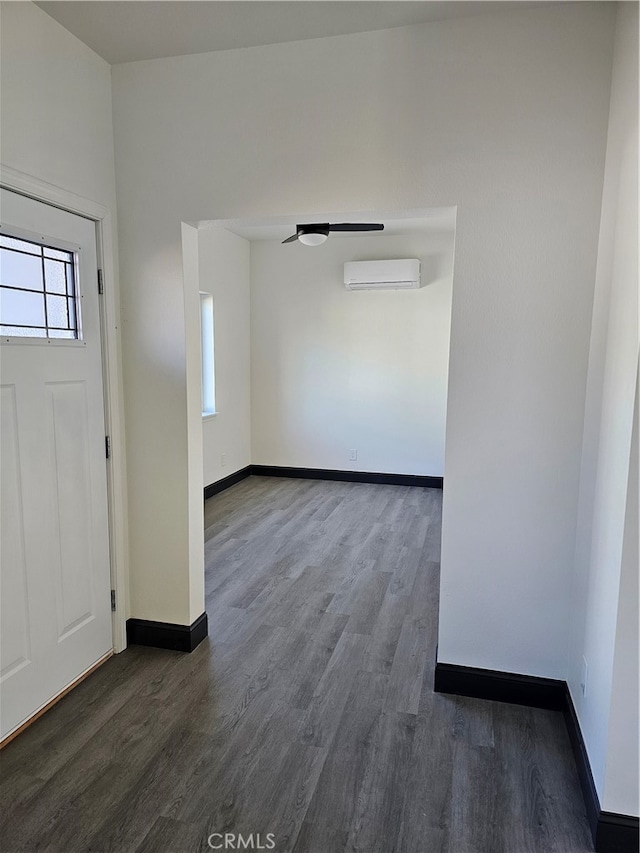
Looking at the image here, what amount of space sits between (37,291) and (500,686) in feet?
8.40

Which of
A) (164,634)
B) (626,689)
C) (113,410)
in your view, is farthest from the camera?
(164,634)

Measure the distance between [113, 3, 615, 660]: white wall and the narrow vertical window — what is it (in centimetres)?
292

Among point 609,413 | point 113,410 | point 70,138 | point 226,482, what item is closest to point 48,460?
point 113,410

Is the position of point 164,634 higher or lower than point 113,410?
lower

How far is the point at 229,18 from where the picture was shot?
205cm

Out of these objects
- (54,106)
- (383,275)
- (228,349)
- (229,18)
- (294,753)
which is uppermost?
(229,18)

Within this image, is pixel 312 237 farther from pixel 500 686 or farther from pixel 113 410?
pixel 500 686

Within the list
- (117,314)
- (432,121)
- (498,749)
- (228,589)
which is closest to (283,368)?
(228,589)

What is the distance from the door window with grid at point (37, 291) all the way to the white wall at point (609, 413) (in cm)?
214

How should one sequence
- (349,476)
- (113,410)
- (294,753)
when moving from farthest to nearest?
(349,476) → (113,410) → (294,753)

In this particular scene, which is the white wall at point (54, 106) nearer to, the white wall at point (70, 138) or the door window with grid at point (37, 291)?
the white wall at point (70, 138)

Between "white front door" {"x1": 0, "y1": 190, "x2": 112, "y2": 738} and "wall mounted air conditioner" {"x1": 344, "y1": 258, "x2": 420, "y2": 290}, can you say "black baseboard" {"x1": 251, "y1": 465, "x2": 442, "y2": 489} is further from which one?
"white front door" {"x1": 0, "y1": 190, "x2": 112, "y2": 738}

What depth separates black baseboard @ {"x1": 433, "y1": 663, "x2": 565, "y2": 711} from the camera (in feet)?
7.36

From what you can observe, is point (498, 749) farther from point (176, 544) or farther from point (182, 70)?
point (182, 70)
